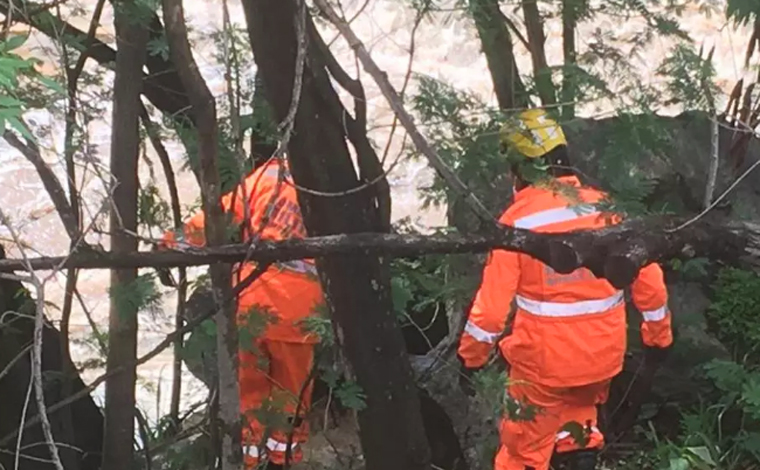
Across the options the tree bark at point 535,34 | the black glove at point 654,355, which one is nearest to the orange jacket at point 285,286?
the tree bark at point 535,34

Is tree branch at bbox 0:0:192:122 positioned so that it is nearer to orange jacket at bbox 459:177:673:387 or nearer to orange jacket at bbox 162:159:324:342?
orange jacket at bbox 162:159:324:342

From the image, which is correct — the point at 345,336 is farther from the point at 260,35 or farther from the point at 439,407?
the point at 439,407

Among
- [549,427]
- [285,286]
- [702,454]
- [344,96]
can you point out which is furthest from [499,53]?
[702,454]

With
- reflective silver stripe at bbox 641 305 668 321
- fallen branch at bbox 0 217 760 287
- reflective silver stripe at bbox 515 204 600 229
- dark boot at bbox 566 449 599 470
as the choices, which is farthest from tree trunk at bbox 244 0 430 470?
reflective silver stripe at bbox 641 305 668 321

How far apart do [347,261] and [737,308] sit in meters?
2.47

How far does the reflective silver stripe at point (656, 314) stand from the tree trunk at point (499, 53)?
3.85ft

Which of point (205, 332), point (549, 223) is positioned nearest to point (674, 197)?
point (549, 223)

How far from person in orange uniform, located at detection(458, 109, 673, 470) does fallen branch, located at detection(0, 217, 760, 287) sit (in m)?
0.70

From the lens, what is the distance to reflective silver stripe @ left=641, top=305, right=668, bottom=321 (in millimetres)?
3717

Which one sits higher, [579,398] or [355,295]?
[355,295]

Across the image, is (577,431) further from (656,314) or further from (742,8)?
(742,8)

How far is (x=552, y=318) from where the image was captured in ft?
11.7

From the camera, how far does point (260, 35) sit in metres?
2.51

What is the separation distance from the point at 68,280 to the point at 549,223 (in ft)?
5.10
